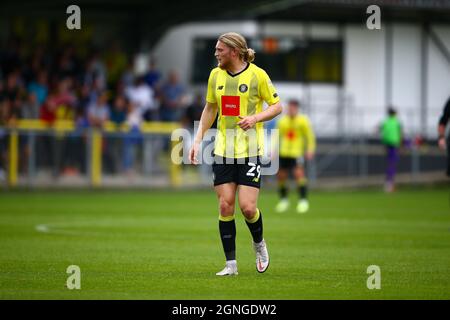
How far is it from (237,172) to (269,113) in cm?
72

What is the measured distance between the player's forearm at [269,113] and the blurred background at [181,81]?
687 inches

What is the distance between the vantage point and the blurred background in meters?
28.6

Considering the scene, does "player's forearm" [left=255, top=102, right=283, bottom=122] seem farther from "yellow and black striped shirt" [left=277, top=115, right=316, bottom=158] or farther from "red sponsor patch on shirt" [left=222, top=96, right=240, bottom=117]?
"yellow and black striped shirt" [left=277, top=115, right=316, bottom=158]

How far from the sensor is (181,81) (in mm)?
38969

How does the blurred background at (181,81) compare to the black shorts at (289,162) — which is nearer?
the black shorts at (289,162)

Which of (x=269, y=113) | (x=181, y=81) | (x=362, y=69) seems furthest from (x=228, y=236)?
(x=362, y=69)

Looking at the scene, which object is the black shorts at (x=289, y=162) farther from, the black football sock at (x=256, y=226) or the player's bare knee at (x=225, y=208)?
the player's bare knee at (x=225, y=208)

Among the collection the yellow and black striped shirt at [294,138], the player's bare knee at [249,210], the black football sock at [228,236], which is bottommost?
the black football sock at [228,236]

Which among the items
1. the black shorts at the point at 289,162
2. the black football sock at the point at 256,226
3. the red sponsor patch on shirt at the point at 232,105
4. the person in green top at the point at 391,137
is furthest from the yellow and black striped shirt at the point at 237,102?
the person in green top at the point at 391,137

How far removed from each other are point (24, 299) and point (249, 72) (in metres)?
3.52

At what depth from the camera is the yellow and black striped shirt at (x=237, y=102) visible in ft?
35.3

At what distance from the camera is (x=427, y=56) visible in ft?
137
